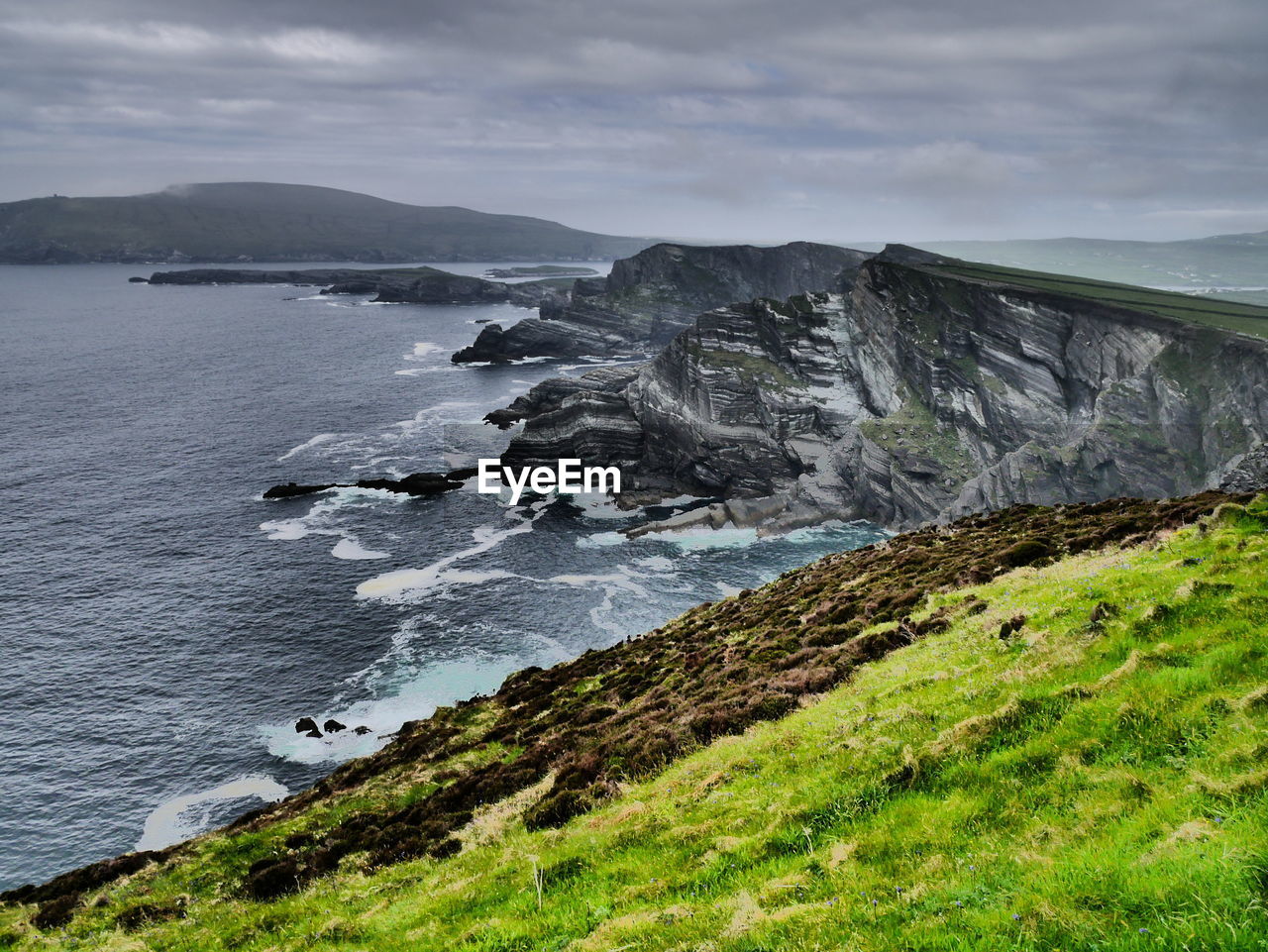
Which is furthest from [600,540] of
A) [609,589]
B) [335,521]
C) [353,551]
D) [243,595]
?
[243,595]

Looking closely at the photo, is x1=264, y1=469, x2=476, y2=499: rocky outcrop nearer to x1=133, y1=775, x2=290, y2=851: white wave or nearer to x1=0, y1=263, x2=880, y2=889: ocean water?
x1=0, y1=263, x2=880, y2=889: ocean water

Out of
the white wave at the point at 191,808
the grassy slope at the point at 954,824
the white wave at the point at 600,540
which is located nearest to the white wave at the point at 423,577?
the white wave at the point at 600,540

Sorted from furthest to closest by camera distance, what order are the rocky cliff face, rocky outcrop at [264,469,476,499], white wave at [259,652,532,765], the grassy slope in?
rocky outcrop at [264,469,476,499] < the rocky cliff face < white wave at [259,652,532,765] < the grassy slope

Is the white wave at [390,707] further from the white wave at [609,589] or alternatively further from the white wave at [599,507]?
the white wave at [599,507]

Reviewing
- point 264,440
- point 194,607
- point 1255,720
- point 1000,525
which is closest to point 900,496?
point 1000,525

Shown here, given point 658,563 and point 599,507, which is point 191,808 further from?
point 599,507

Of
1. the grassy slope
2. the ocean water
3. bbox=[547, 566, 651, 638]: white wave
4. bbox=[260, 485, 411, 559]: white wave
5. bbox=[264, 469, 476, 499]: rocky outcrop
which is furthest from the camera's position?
bbox=[264, 469, 476, 499]: rocky outcrop

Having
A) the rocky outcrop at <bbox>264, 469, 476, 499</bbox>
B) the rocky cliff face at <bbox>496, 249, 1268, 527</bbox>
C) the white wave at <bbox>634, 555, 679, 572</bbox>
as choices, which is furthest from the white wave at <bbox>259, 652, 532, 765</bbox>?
the rocky cliff face at <bbox>496, 249, 1268, 527</bbox>
